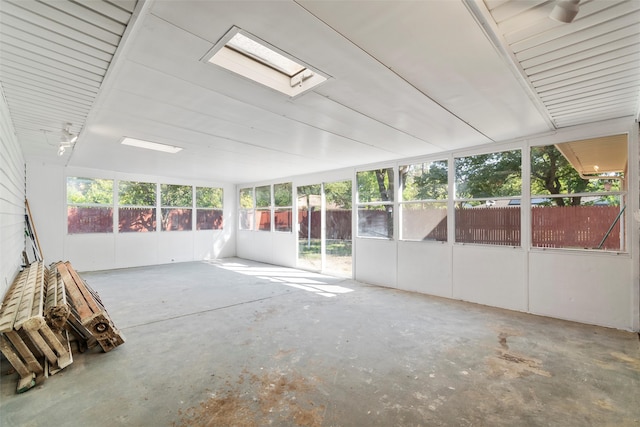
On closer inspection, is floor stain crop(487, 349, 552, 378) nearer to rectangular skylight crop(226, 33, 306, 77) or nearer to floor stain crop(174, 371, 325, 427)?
floor stain crop(174, 371, 325, 427)

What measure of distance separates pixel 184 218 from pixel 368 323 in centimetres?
754

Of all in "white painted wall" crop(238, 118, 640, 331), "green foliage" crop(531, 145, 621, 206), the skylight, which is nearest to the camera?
the skylight

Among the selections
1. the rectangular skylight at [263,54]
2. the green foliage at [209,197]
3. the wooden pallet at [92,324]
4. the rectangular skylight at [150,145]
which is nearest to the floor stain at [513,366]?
the rectangular skylight at [263,54]

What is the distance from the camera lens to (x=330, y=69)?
2.34 m

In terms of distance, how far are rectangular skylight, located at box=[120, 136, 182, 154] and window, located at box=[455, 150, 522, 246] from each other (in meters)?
5.18

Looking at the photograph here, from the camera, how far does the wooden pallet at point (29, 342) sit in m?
2.45

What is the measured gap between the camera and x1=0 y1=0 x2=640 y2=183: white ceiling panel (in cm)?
171

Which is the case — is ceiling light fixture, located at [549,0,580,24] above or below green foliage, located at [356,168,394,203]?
above

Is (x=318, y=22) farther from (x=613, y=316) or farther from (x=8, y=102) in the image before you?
(x=613, y=316)

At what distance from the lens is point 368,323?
3.89 m

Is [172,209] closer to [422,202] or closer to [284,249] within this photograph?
[284,249]

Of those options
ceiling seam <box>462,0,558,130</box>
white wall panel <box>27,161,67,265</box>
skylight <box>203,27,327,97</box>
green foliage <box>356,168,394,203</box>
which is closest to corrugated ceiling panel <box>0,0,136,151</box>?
skylight <box>203,27,327,97</box>

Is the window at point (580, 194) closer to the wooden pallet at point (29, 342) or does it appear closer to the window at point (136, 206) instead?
the wooden pallet at point (29, 342)

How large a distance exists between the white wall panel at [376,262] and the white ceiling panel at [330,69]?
2.55 meters
